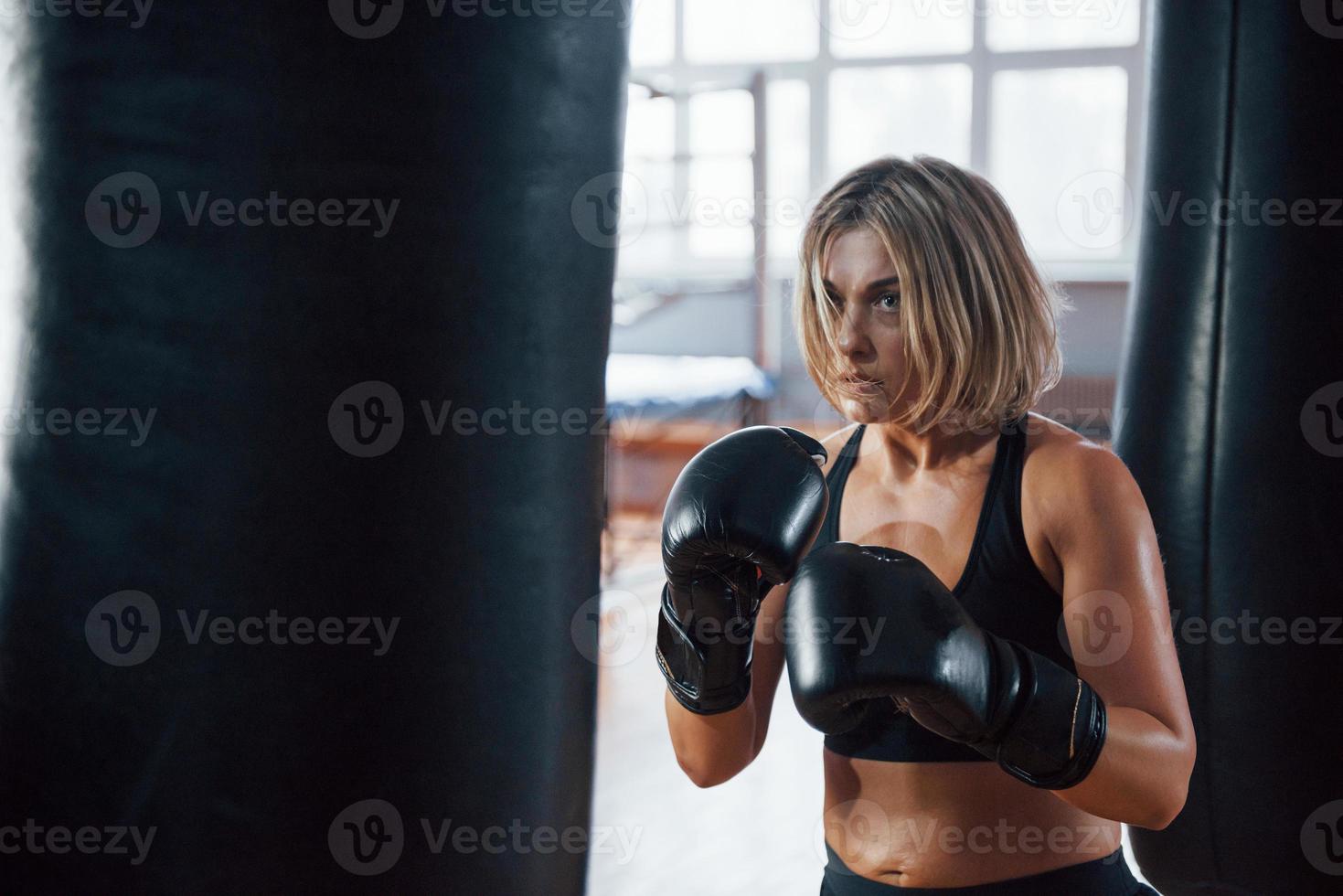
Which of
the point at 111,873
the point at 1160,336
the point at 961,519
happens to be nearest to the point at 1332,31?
the point at 1160,336

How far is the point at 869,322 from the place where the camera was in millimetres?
901

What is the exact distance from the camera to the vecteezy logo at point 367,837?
31.2 inches

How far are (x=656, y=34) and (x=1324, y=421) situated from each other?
5317 millimetres

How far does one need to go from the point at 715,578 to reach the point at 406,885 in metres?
0.30

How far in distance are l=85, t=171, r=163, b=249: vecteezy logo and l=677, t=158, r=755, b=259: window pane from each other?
4.83 metres

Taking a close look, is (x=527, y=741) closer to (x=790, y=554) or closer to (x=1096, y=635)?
(x=790, y=554)

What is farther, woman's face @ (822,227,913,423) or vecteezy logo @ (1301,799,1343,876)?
vecteezy logo @ (1301,799,1343,876)

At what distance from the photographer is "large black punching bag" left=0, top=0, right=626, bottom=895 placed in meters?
0.76

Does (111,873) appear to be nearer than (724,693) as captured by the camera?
Yes

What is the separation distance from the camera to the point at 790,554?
0.84 meters
